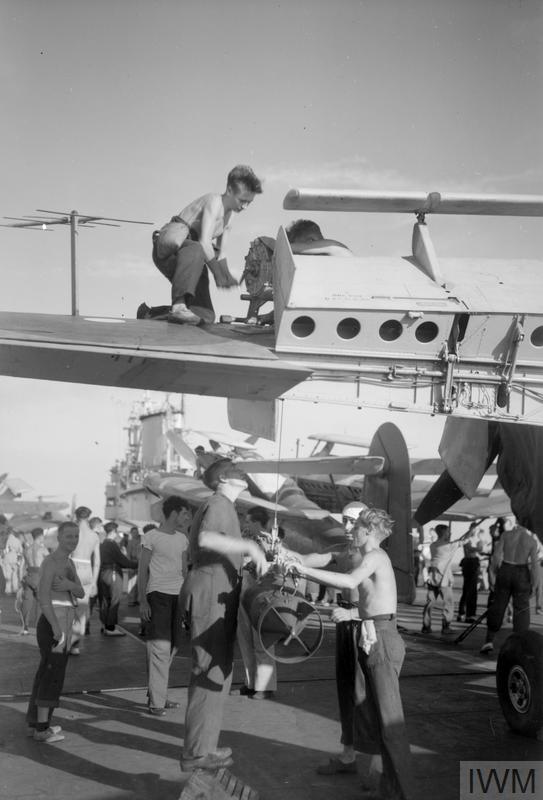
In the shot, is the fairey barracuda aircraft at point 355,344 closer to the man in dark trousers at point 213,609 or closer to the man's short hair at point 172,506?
the man in dark trousers at point 213,609

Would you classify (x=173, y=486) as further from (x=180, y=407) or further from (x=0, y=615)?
(x=180, y=407)

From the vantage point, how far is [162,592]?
793cm

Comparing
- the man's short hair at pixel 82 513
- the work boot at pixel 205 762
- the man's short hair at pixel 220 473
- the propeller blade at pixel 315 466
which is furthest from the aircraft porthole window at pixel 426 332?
the man's short hair at pixel 82 513

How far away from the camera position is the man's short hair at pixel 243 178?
23.2 feet

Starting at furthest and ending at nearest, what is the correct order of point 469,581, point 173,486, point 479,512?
point 173,486
point 479,512
point 469,581

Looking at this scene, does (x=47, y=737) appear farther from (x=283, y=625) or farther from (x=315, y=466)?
(x=315, y=466)

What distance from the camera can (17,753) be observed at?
6.26 meters

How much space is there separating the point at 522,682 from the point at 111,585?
7654 millimetres

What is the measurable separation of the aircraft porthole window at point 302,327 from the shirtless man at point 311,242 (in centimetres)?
88

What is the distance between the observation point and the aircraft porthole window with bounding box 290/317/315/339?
6086mm

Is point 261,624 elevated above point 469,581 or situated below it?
above

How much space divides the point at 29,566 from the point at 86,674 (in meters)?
5.29

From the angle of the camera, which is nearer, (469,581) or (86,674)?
(86,674)

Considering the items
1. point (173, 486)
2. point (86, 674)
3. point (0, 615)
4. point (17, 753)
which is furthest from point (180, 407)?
point (17, 753)
